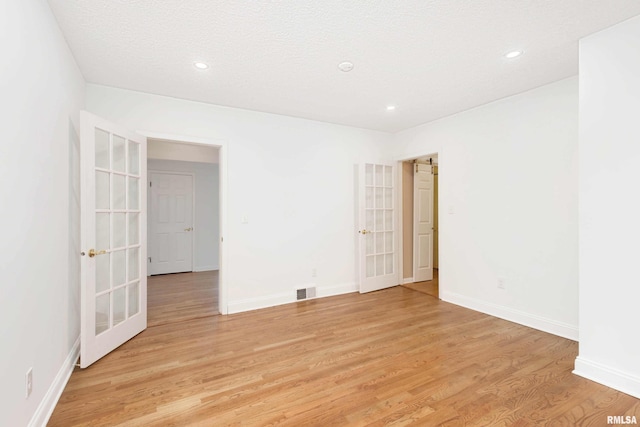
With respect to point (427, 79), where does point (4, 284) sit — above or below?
below

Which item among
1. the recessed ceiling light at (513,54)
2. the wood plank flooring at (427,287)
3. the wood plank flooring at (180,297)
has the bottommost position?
the wood plank flooring at (180,297)

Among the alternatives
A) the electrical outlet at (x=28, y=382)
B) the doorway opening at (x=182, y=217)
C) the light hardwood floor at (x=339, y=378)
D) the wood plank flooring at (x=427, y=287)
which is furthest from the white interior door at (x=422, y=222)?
the electrical outlet at (x=28, y=382)

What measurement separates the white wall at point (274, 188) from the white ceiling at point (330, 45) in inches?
10.6

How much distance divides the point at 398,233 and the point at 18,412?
4564mm

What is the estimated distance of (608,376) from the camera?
2.09m

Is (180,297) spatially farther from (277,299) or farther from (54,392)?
(54,392)

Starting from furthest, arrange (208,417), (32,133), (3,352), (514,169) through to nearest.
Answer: (514,169) < (208,417) < (32,133) < (3,352)

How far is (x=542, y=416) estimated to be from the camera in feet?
5.79

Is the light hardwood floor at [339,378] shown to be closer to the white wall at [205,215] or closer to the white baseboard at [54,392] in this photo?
the white baseboard at [54,392]

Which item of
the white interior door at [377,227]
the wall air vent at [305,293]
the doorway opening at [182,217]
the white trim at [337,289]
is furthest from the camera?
the doorway opening at [182,217]

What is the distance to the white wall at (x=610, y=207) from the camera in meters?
2.02

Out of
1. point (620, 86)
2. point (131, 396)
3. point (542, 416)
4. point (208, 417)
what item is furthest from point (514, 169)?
point (131, 396)

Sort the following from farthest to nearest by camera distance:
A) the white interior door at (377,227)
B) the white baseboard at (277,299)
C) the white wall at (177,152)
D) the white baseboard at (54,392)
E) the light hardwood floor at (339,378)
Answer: the white wall at (177,152) < the white interior door at (377,227) < the white baseboard at (277,299) < the light hardwood floor at (339,378) < the white baseboard at (54,392)

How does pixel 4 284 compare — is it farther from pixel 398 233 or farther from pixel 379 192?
pixel 398 233
